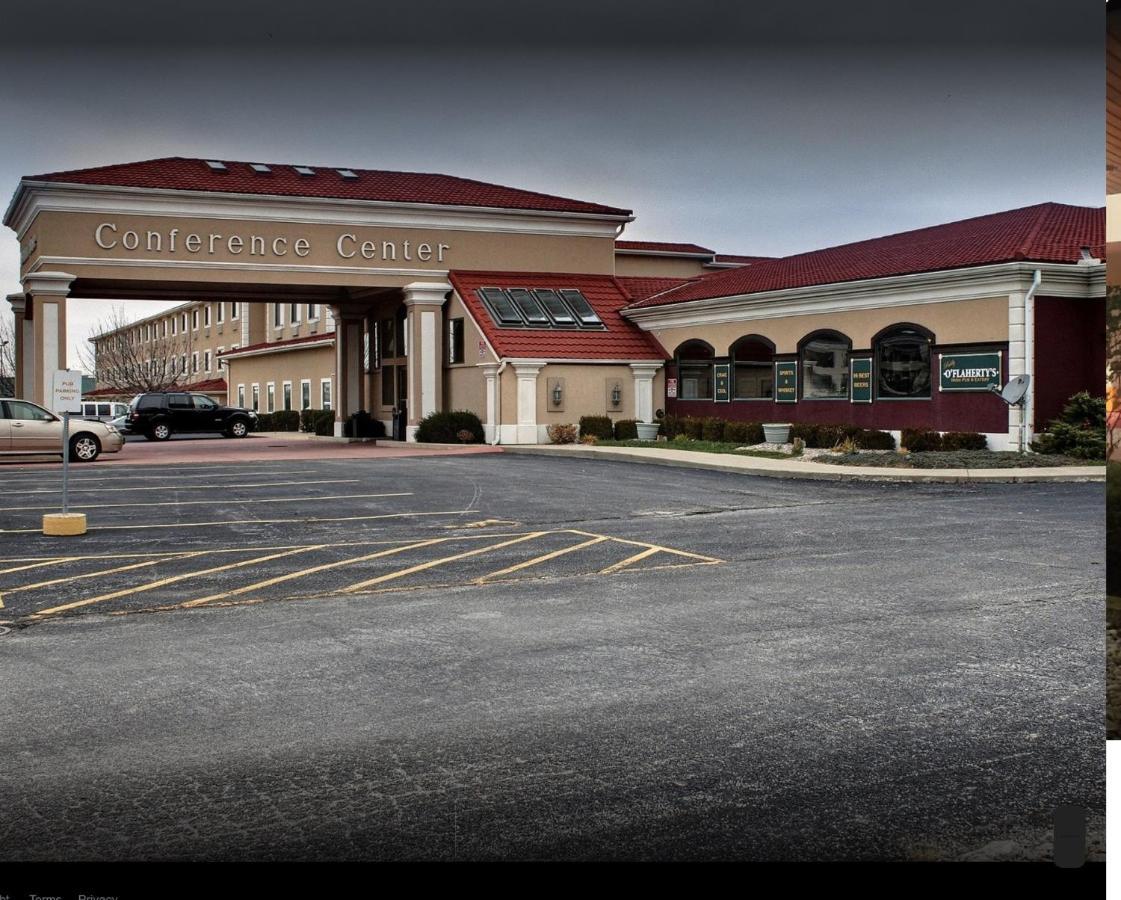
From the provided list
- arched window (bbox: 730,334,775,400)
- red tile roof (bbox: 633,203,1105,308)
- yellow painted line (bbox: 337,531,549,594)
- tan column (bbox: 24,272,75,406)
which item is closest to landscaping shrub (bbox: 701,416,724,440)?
arched window (bbox: 730,334,775,400)

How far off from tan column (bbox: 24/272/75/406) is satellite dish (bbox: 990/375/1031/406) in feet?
82.5

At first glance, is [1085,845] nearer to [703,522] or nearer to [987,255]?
[703,522]

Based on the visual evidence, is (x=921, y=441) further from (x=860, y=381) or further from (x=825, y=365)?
(x=825, y=365)

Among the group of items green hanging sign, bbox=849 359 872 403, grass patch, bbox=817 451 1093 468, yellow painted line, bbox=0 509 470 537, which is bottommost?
yellow painted line, bbox=0 509 470 537

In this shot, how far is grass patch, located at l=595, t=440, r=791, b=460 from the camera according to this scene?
29.2m

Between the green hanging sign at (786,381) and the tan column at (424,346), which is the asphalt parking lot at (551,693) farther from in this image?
the tan column at (424,346)

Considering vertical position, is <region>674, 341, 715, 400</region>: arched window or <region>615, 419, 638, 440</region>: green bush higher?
<region>674, 341, 715, 400</region>: arched window

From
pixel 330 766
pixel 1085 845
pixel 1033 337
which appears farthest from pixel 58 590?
pixel 1033 337

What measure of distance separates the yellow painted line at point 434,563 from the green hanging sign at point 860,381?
1709 centimetres

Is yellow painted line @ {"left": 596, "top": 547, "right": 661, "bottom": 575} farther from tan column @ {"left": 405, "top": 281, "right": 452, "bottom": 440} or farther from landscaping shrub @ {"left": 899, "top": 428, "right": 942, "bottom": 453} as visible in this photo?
tan column @ {"left": 405, "top": 281, "right": 452, "bottom": 440}

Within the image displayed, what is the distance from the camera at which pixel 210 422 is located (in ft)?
160

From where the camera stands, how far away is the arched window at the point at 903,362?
29.1 metres

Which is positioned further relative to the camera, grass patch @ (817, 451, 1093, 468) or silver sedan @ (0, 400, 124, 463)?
silver sedan @ (0, 400, 124, 463)

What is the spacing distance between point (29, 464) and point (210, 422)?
65.1 feet
